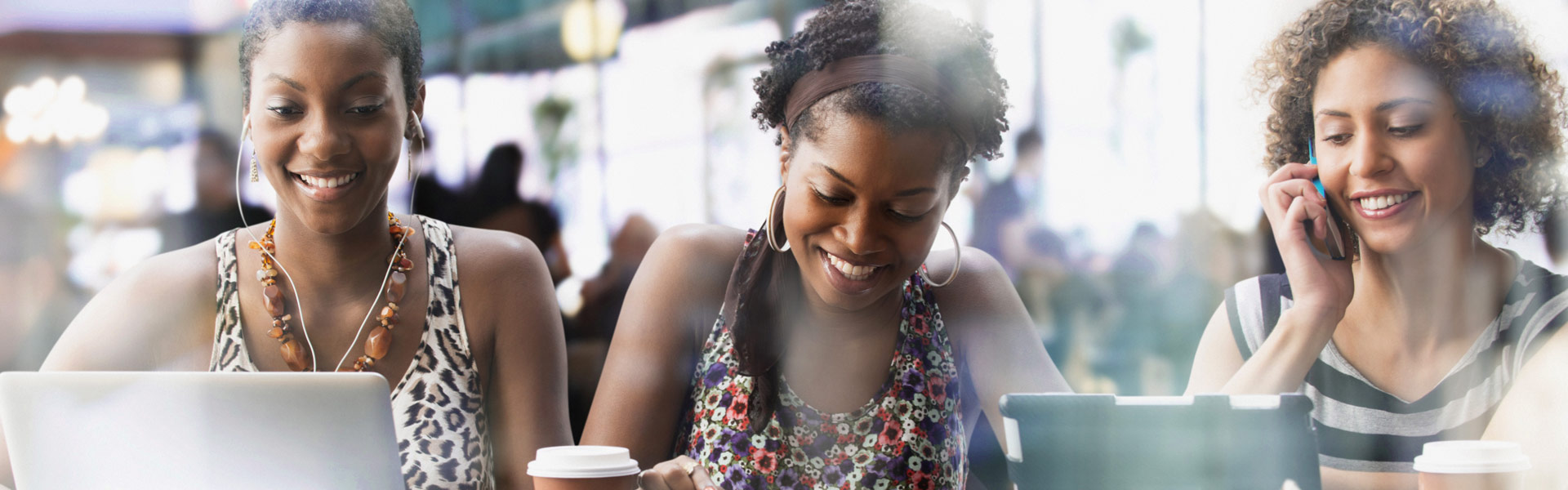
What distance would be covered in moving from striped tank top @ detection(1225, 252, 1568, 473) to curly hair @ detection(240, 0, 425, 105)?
118 centimetres

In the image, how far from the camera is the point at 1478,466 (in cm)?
84

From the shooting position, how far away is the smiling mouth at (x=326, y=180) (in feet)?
4.48

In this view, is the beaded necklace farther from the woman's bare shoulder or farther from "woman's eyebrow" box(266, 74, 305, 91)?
"woman's eyebrow" box(266, 74, 305, 91)

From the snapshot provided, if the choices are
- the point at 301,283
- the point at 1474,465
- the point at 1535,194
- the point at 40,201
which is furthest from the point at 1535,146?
the point at 40,201

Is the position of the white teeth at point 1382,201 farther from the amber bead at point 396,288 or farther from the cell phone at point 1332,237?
the amber bead at point 396,288

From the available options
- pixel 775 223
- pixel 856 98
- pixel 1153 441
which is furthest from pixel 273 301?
pixel 1153 441

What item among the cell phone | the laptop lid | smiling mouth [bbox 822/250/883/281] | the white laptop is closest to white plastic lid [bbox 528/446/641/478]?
the white laptop

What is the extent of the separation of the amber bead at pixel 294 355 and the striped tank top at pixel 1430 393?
124cm

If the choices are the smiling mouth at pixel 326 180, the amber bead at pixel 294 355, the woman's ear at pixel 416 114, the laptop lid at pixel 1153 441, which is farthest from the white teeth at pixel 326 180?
the laptop lid at pixel 1153 441

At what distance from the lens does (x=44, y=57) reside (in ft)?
5.72

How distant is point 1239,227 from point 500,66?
45.6 inches

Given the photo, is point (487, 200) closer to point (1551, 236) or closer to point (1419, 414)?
point (1419, 414)

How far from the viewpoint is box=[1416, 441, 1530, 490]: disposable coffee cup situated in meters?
0.84

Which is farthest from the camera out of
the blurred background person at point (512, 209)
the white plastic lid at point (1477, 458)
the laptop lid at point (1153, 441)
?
the blurred background person at point (512, 209)
